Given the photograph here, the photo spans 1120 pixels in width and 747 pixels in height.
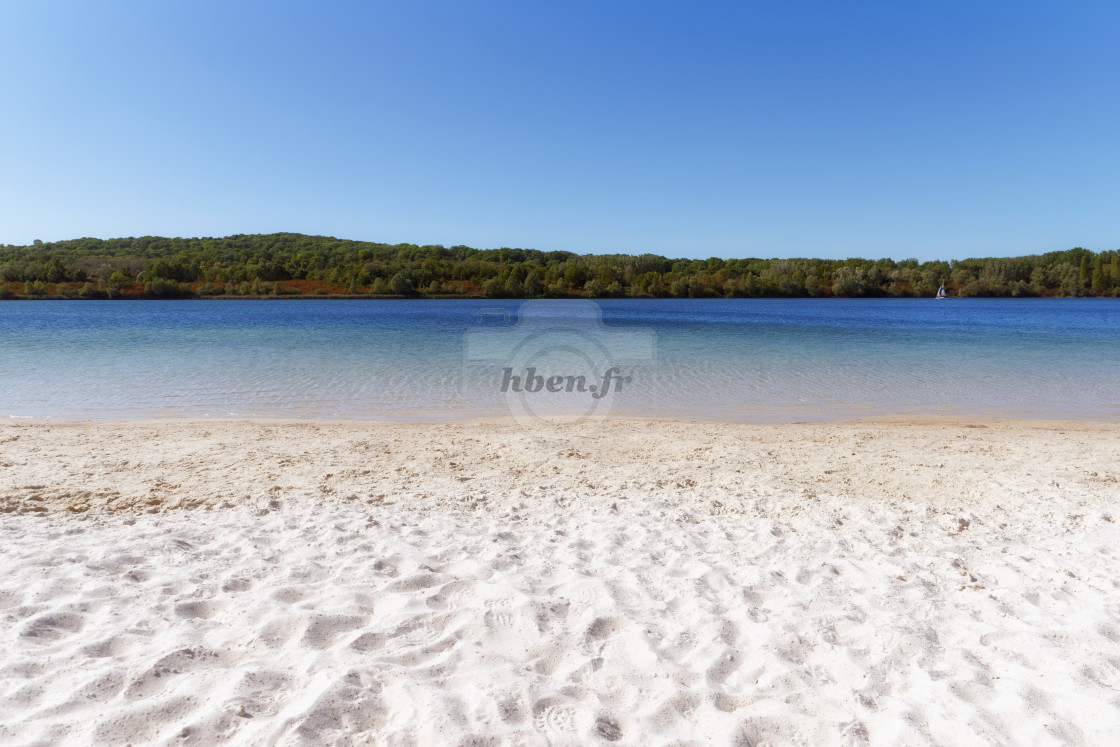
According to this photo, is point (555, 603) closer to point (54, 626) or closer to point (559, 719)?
point (559, 719)

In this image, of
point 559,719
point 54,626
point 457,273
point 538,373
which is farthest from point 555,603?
point 457,273

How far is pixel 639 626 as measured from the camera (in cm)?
307

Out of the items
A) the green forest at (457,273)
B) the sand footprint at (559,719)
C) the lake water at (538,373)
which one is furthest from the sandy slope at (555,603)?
the green forest at (457,273)

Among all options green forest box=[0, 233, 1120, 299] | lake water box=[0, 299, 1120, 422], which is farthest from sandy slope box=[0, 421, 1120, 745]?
green forest box=[0, 233, 1120, 299]

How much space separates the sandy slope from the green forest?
7813cm

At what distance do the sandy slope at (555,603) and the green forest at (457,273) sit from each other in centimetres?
7813

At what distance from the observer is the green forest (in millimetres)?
76250

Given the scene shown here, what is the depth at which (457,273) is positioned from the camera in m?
88.4

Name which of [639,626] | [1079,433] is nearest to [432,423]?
[639,626]

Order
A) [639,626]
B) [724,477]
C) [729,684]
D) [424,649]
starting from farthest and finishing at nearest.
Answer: [724,477] → [639,626] → [424,649] → [729,684]

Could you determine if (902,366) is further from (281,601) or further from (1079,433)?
(281,601)

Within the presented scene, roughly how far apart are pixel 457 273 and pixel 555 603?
8796 centimetres

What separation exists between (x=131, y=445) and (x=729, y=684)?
7487 mm

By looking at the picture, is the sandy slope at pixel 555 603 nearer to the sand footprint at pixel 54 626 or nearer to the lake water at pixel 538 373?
the sand footprint at pixel 54 626
